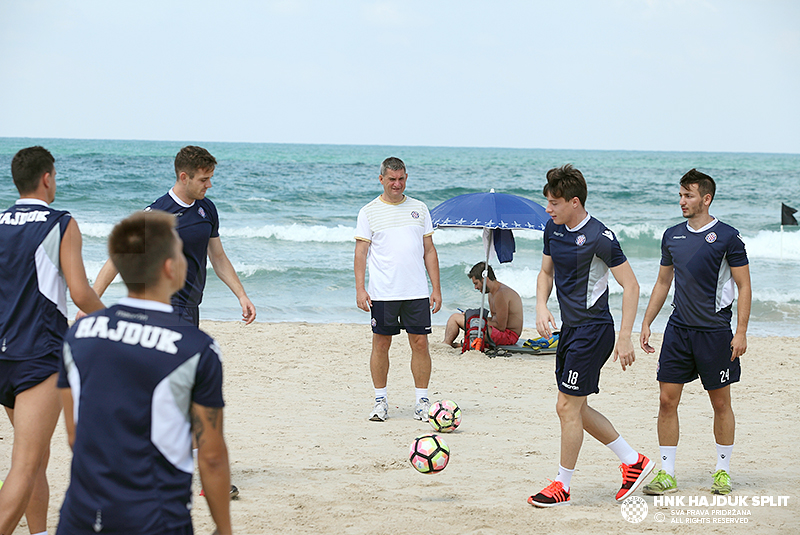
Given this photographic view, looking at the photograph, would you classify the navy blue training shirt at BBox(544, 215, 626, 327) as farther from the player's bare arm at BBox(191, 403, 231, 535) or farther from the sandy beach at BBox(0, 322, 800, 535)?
the player's bare arm at BBox(191, 403, 231, 535)

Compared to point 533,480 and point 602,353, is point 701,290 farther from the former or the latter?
point 533,480

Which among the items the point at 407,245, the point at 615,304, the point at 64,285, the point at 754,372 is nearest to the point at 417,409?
the point at 407,245

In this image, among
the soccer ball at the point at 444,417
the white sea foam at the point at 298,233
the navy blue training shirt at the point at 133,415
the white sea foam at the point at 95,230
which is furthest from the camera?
the white sea foam at the point at 298,233

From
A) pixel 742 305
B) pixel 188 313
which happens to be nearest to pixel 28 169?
pixel 188 313

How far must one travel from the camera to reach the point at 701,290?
456 cm

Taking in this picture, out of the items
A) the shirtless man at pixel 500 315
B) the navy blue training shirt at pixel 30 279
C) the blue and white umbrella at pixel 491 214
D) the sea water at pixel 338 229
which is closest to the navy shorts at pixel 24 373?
the navy blue training shirt at pixel 30 279

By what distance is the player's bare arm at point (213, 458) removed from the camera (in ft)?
6.83

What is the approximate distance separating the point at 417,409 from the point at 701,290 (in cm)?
289

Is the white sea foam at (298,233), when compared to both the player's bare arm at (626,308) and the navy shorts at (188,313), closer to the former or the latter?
the navy shorts at (188,313)

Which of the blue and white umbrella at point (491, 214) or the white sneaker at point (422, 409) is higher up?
the blue and white umbrella at point (491, 214)

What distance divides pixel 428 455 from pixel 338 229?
675 inches

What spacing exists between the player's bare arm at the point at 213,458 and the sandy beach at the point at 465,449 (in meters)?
2.11

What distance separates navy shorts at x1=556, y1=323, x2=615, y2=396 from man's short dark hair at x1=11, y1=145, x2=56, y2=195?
304 centimetres

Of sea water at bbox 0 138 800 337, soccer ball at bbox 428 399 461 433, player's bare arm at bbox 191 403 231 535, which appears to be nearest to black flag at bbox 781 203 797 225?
sea water at bbox 0 138 800 337
